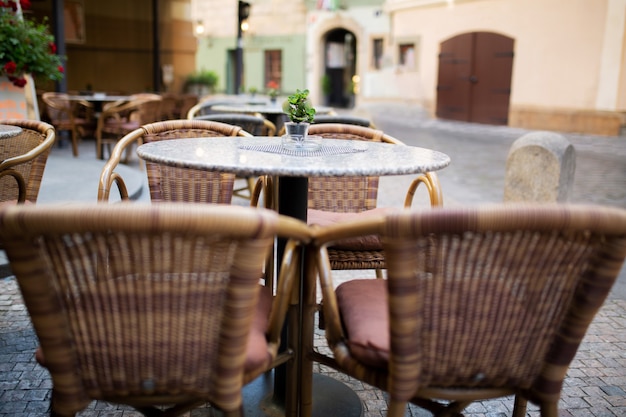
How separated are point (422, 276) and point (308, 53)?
19.6 m

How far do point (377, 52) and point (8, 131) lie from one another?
52.2ft

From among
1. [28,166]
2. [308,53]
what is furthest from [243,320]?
[308,53]

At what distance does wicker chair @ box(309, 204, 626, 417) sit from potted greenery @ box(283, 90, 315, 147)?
885 millimetres

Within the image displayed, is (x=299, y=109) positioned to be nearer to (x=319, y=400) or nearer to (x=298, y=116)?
(x=298, y=116)

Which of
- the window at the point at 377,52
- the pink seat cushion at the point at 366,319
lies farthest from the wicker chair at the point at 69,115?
the window at the point at 377,52

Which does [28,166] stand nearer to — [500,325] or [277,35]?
[500,325]

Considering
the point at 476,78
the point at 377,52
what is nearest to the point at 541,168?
the point at 476,78

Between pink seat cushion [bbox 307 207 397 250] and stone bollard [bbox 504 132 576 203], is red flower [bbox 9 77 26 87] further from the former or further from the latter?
stone bollard [bbox 504 132 576 203]

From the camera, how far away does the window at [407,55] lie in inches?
599

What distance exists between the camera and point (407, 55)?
608 inches

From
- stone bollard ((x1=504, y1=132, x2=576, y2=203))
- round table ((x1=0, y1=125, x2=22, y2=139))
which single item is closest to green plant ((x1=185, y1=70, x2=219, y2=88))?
stone bollard ((x1=504, y1=132, x2=576, y2=203))

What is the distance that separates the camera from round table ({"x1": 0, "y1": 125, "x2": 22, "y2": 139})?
2.36m

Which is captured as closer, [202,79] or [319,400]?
[319,400]

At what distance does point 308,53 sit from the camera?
787 inches
